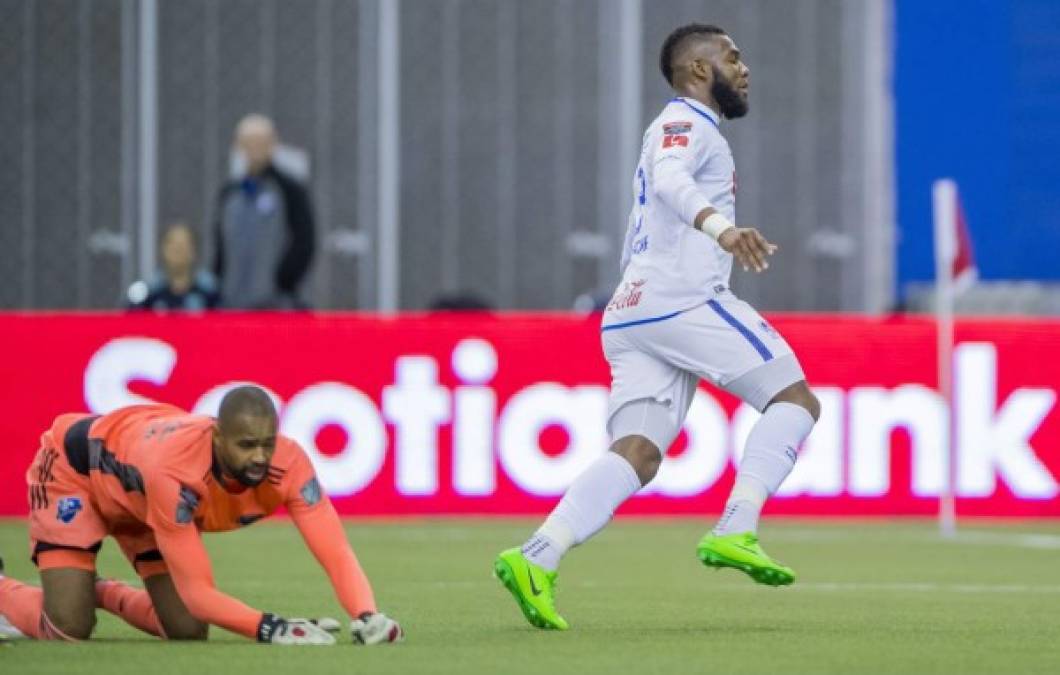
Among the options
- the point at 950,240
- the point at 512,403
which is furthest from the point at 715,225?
the point at 950,240

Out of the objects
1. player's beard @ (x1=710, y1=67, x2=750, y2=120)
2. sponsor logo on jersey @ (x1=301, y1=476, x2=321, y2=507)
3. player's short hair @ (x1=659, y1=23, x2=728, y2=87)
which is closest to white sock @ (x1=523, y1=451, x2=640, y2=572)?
sponsor logo on jersey @ (x1=301, y1=476, x2=321, y2=507)

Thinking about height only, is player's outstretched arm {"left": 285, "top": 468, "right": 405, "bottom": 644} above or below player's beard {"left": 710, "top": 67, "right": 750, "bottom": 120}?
below

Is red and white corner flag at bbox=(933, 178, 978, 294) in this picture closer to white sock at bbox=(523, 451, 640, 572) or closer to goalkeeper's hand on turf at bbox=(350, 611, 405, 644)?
white sock at bbox=(523, 451, 640, 572)

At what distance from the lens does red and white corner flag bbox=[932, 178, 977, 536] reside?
613 inches

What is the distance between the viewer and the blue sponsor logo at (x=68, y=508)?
8.25m

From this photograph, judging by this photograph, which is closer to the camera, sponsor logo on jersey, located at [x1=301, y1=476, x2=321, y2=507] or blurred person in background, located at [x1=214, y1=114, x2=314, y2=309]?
sponsor logo on jersey, located at [x1=301, y1=476, x2=321, y2=507]

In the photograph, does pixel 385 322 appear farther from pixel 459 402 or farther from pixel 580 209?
pixel 580 209

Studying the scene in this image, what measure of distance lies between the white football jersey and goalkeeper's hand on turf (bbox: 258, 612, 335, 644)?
1.72 metres

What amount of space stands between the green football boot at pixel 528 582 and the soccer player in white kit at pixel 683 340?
0.03 feet

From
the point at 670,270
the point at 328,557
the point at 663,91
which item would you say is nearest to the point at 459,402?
the point at 663,91

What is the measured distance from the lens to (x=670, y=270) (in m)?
8.80

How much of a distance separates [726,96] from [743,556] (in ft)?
5.56

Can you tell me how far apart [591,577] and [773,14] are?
970 cm

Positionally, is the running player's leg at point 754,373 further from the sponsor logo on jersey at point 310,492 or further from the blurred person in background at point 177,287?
the blurred person in background at point 177,287
